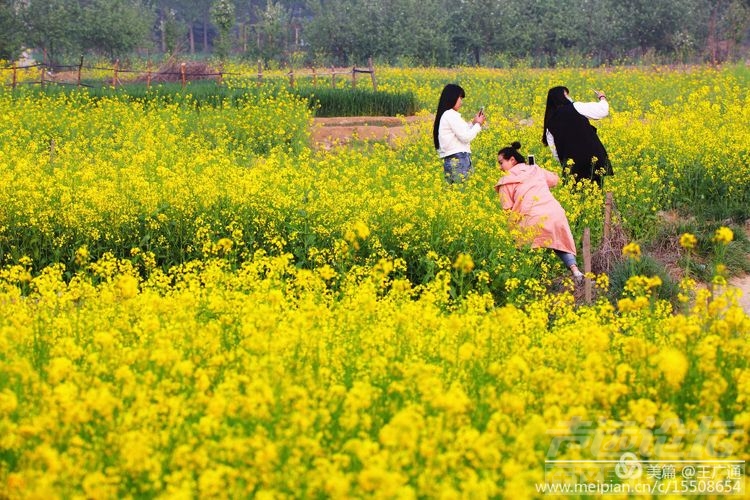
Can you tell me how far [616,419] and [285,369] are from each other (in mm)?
1680

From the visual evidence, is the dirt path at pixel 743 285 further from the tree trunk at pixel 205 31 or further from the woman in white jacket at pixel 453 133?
the tree trunk at pixel 205 31

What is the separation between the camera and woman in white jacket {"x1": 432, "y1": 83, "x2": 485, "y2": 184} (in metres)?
10.7

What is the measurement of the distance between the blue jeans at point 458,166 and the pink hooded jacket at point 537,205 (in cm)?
162

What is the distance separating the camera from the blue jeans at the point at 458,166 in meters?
11.1

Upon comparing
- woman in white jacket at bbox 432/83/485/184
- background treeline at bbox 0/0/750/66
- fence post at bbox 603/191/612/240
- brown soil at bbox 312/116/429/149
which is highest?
background treeline at bbox 0/0/750/66

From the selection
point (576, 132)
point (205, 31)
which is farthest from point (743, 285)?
point (205, 31)

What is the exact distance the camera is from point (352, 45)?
4788 cm

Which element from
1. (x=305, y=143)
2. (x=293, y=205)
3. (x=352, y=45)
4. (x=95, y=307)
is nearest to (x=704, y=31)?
Answer: (x=352, y=45)

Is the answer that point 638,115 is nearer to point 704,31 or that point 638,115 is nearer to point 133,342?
point 133,342

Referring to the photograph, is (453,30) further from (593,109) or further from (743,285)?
(743,285)

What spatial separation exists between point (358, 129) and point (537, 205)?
8.96m

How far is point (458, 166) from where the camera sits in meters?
11.2

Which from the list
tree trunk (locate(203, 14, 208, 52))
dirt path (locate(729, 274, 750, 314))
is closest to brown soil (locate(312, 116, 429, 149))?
dirt path (locate(729, 274, 750, 314))

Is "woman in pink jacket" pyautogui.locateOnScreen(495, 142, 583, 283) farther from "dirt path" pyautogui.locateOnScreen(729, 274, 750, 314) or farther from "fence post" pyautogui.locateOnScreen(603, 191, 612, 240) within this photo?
"dirt path" pyautogui.locateOnScreen(729, 274, 750, 314)
